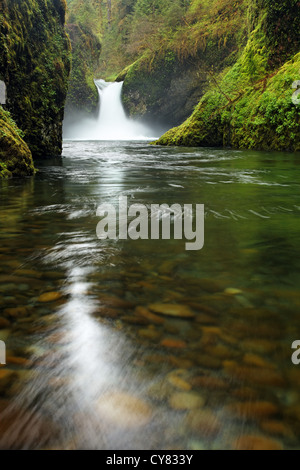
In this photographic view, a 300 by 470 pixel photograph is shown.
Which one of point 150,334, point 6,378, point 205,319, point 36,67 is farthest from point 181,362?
point 36,67

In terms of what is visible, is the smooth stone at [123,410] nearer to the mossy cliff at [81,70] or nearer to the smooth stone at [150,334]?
the smooth stone at [150,334]

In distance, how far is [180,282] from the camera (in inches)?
72.4

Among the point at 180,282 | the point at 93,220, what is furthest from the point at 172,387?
the point at 93,220

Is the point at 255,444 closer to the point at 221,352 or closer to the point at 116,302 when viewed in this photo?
the point at 221,352

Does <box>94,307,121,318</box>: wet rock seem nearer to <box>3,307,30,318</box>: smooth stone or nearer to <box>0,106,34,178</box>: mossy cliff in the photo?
<box>3,307,30,318</box>: smooth stone

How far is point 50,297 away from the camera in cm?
165

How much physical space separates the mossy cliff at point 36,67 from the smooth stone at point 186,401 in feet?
26.7

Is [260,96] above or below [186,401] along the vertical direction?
above

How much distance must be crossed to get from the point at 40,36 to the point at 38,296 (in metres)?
10.1

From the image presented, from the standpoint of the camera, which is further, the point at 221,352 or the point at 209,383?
the point at 221,352

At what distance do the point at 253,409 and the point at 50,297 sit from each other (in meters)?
1.04

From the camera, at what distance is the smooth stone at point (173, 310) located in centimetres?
150

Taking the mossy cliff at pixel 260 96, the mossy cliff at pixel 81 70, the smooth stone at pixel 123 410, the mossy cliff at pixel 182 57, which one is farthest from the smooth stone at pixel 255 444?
the mossy cliff at pixel 81 70

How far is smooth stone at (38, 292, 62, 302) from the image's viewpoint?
63.9 inches
